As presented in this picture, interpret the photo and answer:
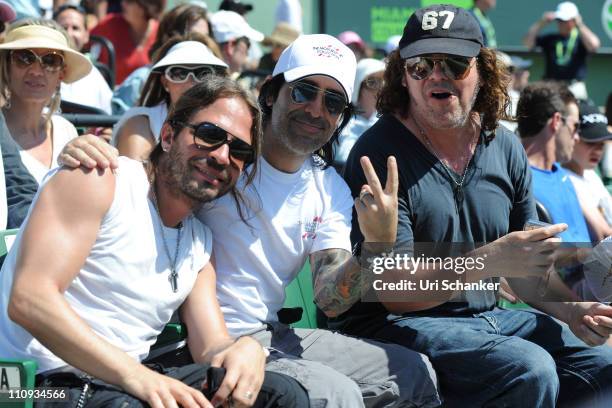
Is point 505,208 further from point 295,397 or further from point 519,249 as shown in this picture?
point 295,397

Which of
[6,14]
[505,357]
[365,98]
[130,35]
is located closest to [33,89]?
[6,14]

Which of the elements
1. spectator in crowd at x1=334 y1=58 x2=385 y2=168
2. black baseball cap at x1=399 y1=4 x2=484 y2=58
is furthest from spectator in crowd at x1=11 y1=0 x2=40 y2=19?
black baseball cap at x1=399 y1=4 x2=484 y2=58

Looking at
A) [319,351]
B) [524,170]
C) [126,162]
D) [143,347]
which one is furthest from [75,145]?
[524,170]

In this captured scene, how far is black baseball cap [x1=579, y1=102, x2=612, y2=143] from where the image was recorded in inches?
246

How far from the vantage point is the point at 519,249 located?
346cm

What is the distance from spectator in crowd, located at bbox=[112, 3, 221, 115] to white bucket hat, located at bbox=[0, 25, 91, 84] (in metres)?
1.54

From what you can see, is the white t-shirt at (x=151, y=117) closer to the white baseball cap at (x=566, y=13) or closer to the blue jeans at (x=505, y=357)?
the blue jeans at (x=505, y=357)

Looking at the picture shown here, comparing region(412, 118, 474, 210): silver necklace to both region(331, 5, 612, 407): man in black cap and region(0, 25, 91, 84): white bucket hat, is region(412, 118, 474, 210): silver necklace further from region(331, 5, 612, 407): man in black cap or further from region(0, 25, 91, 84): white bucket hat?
region(0, 25, 91, 84): white bucket hat

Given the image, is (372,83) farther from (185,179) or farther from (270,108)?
(185,179)

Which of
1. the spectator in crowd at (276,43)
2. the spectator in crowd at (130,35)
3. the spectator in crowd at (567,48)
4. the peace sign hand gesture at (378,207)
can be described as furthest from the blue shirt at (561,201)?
the spectator in crowd at (567,48)

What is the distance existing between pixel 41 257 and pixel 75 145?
1.27 feet

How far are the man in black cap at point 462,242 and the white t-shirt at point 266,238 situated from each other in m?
0.18

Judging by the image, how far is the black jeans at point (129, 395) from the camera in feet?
9.20

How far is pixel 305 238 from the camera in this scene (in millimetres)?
3592
